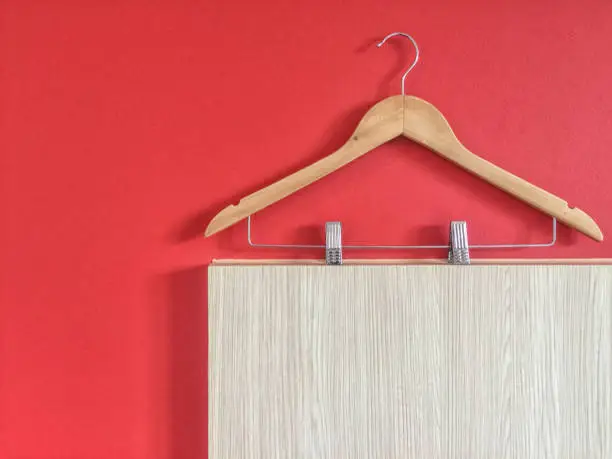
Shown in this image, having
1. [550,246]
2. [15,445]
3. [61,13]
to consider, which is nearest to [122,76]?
[61,13]

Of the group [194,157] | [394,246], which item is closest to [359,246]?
[394,246]

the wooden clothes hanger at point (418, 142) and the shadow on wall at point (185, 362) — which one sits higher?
the wooden clothes hanger at point (418, 142)

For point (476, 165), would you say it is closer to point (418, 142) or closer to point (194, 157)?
point (418, 142)

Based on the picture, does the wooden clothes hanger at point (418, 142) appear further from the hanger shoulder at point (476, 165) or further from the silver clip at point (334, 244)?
the silver clip at point (334, 244)

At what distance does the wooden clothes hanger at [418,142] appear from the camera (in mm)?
1108

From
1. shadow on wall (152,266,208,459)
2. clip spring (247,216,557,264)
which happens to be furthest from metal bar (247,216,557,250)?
shadow on wall (152,266,208,459)

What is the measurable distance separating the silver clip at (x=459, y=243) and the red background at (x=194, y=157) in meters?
0.07

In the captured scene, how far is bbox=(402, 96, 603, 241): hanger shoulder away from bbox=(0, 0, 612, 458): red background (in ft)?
0.21

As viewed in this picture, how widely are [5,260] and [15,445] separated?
1.41 feet

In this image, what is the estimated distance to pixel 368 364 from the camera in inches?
43.9

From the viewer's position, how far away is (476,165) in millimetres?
1111

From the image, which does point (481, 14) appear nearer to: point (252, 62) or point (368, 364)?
point (252, 62)

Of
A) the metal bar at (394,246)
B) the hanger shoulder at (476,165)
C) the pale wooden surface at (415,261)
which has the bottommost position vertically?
the pale wooden surface at (415,261)

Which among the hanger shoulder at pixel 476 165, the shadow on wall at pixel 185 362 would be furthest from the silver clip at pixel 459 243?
the shadow on wall at pixel 185 362
